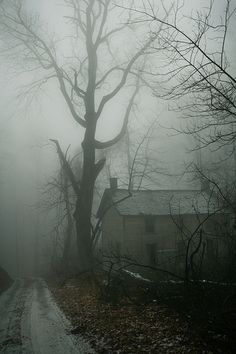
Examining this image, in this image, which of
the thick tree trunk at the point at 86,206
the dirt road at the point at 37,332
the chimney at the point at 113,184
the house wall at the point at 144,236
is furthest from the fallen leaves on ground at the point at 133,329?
the chimney at the point at 113,184

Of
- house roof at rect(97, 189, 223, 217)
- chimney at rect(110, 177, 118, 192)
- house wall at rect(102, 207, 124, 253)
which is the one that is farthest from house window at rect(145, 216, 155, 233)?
chimney at rect(110, 177, 118, 192)

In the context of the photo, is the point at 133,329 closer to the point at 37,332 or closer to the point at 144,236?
the point at 37,332

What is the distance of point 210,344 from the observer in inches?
262

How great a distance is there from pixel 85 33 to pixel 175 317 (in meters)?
15.7

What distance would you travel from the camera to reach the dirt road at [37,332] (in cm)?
770

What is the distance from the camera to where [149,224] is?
34.5 metres

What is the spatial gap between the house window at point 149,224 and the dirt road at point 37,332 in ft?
69.4

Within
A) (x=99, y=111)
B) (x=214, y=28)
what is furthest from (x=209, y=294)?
(x=99, y=111)

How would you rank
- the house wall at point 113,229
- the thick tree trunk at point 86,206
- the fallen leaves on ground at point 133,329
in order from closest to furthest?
the fallen leaves on ground at point 133,329 < the thick tree trunk at point 86,206 < the house wall at point 113,229

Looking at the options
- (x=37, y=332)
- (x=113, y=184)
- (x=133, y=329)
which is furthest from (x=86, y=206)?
(x=113, y=184)

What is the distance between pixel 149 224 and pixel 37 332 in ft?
84.5

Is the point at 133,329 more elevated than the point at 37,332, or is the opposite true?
the point at 133,329

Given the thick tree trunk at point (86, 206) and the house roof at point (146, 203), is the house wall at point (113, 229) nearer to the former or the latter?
the house roof at point (146, 203)

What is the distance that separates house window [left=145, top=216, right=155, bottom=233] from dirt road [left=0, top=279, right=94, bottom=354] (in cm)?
2115
